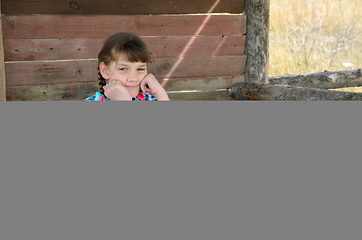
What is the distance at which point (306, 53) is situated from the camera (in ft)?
36.7

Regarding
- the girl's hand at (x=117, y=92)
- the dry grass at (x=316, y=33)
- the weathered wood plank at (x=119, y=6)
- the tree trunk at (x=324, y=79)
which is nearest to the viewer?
the girl's hand at (x=117, y=92)

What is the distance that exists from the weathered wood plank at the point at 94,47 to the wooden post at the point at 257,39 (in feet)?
0.46

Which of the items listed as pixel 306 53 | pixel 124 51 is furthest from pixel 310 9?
pixel 124 51

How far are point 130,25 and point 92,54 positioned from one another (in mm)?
597

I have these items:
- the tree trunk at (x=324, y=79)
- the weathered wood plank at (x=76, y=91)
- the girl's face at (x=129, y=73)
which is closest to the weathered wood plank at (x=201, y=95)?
the weathered wood plank at (x=76, y=91)

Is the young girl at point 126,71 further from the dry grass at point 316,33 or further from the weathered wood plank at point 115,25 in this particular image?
the dry grass at point 316,33

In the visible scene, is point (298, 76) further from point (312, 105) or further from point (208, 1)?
point (312, 105)

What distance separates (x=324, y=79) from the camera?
6.62m

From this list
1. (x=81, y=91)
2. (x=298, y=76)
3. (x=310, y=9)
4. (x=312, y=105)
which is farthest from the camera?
(x=310, y=9)

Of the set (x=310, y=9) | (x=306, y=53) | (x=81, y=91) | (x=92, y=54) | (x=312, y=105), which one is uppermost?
(x=310, y=9)

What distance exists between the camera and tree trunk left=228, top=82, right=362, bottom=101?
4.01 m

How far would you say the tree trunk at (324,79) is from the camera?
6434mm

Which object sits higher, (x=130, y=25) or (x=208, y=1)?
(x=208, y=1)

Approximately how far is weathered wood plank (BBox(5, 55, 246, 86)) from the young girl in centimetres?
249
